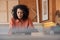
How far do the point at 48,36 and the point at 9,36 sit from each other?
0.18 ft

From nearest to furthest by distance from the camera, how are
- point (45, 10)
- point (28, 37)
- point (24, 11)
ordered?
point (28, 37)
point (24, 11)
point (45, 10)

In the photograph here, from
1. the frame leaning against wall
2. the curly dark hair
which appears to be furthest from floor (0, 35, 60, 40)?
the frame leaning against wall

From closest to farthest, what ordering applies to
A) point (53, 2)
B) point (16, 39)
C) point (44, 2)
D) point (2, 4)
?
point (16, 39)
point (53, 2)
point (44, 2)
point (2, 4)

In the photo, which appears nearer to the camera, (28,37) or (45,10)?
(28,37)

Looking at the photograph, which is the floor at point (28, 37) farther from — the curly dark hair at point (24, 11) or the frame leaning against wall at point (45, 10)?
the frame leaning against wall at point (45, 10)

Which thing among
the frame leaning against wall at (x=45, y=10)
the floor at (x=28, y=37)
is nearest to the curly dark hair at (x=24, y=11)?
the floor at (x=28, y=37)

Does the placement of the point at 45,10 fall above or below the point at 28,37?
above

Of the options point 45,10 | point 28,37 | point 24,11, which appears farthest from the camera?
point 45,10

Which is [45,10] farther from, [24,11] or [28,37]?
[28,37]

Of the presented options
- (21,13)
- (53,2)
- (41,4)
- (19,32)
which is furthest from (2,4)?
(19,32)

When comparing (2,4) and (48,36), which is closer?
(48,36)

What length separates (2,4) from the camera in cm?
359

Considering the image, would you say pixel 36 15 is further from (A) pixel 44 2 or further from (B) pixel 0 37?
(B) pixel 0 37

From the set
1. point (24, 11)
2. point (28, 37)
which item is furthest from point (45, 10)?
point (28, 37)
